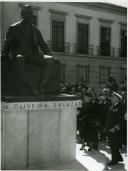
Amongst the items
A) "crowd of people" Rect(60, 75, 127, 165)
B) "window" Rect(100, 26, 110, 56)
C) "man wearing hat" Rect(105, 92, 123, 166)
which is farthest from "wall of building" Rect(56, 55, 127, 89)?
"man wearing hat" Rect(105, 92, 123, 166)

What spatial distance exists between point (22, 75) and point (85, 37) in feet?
62.5

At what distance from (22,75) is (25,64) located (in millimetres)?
301

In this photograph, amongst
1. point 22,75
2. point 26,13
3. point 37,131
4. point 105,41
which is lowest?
point 37,131

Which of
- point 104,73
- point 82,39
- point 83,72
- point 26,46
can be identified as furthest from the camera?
point 104,73

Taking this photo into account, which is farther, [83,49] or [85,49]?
[85,49]

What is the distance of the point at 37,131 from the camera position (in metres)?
6.41

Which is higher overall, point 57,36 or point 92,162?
point 57,36

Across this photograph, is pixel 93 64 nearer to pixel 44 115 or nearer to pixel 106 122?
pixel 106 122

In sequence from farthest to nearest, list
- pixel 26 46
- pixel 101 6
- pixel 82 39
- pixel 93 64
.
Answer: pixel 93 64
pixel 101 6
pixel 82 39
pixel 26 46

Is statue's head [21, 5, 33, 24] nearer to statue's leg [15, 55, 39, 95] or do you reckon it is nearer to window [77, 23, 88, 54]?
statue's leg [15, 55, 39, 95]

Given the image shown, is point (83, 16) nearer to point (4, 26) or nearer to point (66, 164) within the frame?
point (4, 26)

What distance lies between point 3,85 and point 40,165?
171 cm

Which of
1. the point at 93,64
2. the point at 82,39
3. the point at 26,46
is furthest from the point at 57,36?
the point at 26,46

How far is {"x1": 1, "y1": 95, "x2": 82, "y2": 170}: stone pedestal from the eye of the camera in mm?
6143
